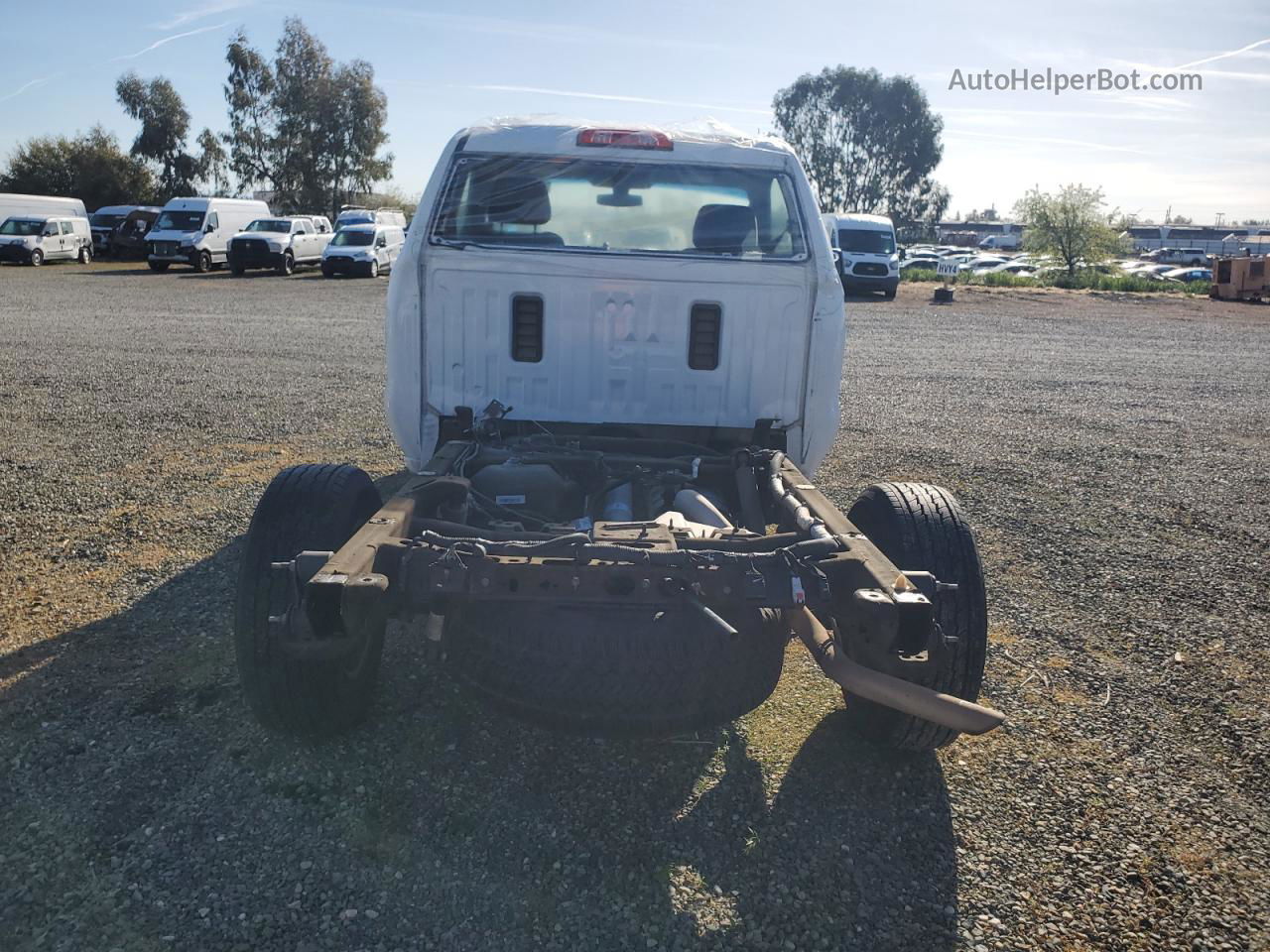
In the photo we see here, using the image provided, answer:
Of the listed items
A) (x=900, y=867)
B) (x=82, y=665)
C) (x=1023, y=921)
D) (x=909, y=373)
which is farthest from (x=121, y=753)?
(x=909, y=373)

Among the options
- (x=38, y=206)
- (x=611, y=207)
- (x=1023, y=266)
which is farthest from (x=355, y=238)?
(x=1023, y=266)

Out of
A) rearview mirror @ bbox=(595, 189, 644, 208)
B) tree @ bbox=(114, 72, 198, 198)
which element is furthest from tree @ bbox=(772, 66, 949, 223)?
rearview mirror @ bbox=(595, 189, 644, 208)

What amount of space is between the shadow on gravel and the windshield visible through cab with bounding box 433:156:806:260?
A: 87.8 inches

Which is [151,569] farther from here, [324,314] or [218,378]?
[324,314]

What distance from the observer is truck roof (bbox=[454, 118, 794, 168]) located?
4668 mm

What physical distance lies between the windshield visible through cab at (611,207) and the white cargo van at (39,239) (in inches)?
1282

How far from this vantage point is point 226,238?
32.4m

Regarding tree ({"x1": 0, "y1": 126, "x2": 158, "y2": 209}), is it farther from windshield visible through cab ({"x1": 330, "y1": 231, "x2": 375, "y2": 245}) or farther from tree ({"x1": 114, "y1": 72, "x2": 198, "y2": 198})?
windshield visible through cab ({"x1": 330, "y1": 231, "x2": 375, "y2": 245})

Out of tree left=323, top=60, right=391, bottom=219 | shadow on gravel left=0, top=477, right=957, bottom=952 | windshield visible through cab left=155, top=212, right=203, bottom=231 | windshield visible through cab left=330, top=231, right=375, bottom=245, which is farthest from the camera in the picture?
tree left=323, top=60, right=391, bottom=219

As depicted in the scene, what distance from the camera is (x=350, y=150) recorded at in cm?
5666

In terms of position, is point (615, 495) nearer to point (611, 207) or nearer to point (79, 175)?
point (611, 207)

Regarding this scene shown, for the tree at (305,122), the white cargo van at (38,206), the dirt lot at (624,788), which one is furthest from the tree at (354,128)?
the dirt lot at (624,788)

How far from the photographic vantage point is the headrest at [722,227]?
4746 millimetres

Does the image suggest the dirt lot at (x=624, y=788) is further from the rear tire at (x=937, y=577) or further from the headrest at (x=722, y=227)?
→ the headrest at (x=722, y=227)
